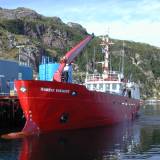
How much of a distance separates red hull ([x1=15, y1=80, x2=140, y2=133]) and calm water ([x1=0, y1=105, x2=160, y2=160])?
49.6 inches

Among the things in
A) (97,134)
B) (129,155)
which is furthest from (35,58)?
(129,155)

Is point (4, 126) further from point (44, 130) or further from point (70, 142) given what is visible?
point (70, 142)

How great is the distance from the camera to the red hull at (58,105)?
4216cm

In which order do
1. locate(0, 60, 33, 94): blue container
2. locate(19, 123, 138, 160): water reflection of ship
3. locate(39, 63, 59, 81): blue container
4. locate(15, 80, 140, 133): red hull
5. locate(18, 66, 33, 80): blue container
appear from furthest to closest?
locate(18, 66, 33, 80): blue container, locate(39, 63, 59, 81): blue container, locate(0, 60, 33, 94): blue container, locate(15, 80, 140, 133): red hull, locate(19, 123, 138, 160): water reflection of ship

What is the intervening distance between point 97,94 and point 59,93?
22.1ft

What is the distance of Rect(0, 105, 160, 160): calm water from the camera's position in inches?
1244

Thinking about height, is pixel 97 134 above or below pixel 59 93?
below

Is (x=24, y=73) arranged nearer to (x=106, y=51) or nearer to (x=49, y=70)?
(x=49, y=70)

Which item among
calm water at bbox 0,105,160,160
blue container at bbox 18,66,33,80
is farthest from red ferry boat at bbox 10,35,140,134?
blue container at bbox 18,66,33,80

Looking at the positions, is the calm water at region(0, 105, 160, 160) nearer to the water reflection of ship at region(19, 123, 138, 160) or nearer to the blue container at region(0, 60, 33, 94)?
the water reflection of ship at region(19, 123, 138, 160)

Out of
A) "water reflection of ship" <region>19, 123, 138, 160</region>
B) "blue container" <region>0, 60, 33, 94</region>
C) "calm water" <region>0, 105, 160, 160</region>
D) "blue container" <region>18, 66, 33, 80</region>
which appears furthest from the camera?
"blue container" <region>18, 66, 33, 80</region>

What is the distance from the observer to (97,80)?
60375mm

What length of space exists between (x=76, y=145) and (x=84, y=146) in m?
0.82

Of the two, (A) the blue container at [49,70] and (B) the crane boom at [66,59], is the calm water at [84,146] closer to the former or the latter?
(B) the crane boom at [66,59]
